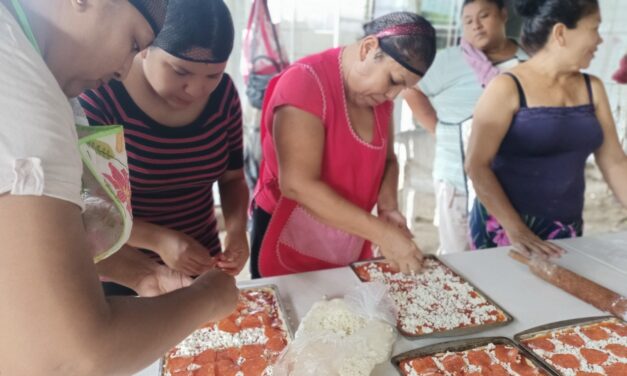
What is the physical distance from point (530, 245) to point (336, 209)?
2.37 feet

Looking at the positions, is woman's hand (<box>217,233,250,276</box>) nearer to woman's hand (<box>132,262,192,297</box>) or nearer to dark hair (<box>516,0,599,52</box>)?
woman's hand (<box>132,262,192,297</box>)

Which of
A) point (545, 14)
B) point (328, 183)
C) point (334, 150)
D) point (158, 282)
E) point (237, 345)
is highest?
point (545, 14)

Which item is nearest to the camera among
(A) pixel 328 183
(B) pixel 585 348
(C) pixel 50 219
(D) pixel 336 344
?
(C) pixel 50 219

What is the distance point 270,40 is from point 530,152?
1841mm

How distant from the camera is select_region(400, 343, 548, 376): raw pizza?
0.98 metres

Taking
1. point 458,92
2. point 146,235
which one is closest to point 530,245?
point 458,92

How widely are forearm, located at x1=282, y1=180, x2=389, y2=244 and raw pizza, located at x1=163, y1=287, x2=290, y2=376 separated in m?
0.30

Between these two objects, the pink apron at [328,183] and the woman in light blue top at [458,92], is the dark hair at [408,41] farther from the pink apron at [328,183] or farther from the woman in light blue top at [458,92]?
the woman in light blue top at [458,92]

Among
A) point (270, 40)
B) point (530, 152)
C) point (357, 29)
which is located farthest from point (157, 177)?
point (357, 29)

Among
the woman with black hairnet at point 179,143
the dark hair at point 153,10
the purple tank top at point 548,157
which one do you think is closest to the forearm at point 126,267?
the woman with black hairnet at point 179,143

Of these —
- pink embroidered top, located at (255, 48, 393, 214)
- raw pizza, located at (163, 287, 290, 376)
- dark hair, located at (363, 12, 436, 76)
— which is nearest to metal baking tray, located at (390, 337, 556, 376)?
raw pizza, located at (163, 287, 290, 376)

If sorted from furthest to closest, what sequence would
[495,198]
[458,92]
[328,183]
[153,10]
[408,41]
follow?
[458,92]
[495,198]
[328,183]
[408,41]
[153,10]

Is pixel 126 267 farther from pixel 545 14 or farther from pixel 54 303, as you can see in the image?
pixel 545 14

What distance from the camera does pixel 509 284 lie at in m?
1.34
